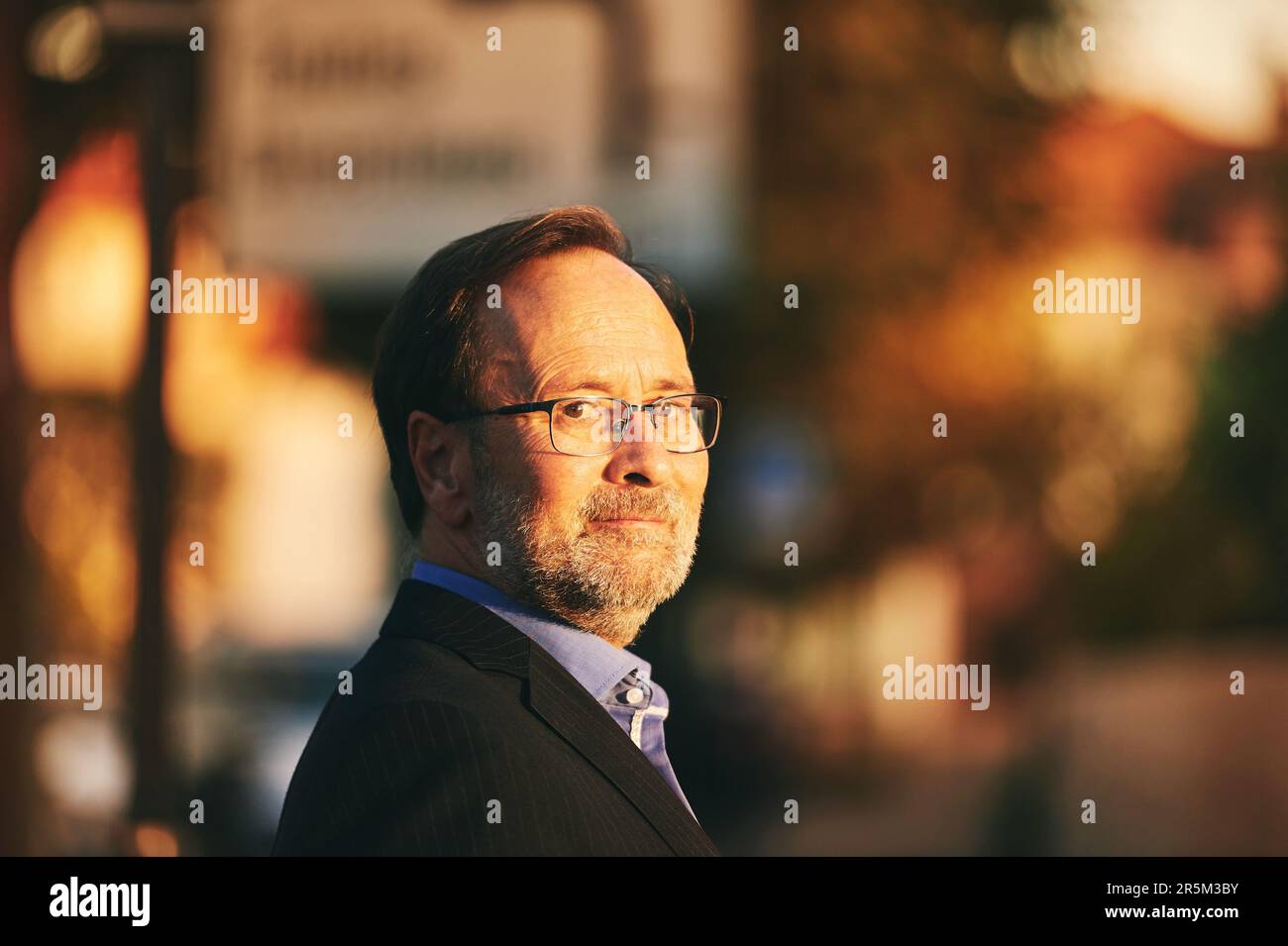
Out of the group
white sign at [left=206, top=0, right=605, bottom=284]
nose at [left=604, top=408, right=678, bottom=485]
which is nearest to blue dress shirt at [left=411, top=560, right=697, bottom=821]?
nose at [left=604, top=408, right=678, bottom=485]

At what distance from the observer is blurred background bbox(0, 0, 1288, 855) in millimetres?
4273

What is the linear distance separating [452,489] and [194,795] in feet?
10.7

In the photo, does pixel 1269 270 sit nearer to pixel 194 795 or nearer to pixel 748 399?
pixel 748 399

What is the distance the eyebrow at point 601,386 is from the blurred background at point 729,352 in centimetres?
61

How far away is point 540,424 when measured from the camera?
8.77 ft

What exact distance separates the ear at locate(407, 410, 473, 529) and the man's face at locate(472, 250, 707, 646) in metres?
0.04

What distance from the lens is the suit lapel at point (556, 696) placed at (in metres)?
2.33

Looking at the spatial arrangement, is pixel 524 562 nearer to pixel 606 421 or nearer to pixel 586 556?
pixel 586 556

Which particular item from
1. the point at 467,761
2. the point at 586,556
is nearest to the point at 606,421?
the point at 586,556

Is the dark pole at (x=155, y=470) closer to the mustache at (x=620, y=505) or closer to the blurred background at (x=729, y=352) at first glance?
the blurred background at (x=729, y=352)
